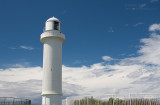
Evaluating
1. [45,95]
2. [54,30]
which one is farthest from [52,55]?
[45,95]

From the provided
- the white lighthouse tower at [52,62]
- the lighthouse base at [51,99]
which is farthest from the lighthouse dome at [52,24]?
the lighthouse base at [51,99]

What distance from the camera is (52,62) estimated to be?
26438 mm

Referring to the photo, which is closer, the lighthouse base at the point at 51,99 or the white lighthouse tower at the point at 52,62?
the lighthouse base at the point at 51,99

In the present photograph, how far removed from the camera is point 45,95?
84.4 ft

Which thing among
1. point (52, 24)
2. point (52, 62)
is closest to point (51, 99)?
point (52, 62)

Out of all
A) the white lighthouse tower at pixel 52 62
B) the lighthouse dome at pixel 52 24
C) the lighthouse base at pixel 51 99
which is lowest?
the lighthouse base at pixel 51 99

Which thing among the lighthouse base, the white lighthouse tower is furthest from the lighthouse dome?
the lighthouse base

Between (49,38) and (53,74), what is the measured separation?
15.8 ft

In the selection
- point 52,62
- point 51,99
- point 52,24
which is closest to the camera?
point 51,99

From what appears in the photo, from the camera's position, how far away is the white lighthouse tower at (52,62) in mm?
25672

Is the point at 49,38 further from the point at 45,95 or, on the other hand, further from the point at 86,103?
the point at 86,103

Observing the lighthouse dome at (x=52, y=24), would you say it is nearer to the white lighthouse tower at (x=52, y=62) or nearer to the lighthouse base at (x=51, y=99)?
the white lighthouse tower at (x=52, y=62)

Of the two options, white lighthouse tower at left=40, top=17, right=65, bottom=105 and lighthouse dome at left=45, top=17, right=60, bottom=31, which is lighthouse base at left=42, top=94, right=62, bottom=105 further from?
lighthouse dome at left=45, top=17, right=60, bottom=31

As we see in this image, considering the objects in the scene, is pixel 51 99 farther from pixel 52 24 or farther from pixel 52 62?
pixel 52 24
